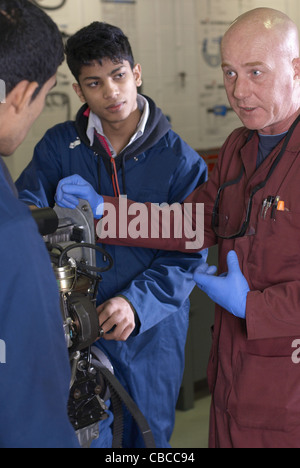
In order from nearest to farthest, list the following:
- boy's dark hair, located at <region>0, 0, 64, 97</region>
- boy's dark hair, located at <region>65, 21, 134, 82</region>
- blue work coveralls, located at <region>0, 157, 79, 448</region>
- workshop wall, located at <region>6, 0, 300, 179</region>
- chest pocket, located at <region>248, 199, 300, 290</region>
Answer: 1. blue work coveralls, located at <region>0, 157, 79, 448</region>
2. boy's dark hair, located at <region>0, 0, 64, 97</region>
3. chest pocket, located at <region>248, 199, 300, 290</region>
4. boy's dark hair, located at <region>65, 21, 134, 82</region>
5. workshop wall, located at <region>6, 0, 300, 179</region>

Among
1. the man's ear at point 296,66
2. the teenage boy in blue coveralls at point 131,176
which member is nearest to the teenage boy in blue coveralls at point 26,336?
the man's ear at point 296,66

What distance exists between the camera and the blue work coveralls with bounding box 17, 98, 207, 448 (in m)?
1.90

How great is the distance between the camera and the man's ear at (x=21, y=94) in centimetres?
102

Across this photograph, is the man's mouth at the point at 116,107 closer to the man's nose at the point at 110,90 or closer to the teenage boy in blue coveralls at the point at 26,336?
the man's nose at the point at 110,90

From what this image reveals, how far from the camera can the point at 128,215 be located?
176 centimetres

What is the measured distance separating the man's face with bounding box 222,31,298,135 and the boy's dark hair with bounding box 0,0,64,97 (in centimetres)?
55

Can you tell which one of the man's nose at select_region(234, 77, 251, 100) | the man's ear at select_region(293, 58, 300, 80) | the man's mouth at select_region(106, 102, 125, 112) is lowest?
the man's mouth at select_region(106, 102, 125, 112)

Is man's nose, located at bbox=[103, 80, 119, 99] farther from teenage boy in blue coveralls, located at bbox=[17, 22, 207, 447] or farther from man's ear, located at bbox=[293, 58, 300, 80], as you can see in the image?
man's ear, located at bbox=[293, 58, 300, 80]

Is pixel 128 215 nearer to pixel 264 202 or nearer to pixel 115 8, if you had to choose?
pixel 264 202

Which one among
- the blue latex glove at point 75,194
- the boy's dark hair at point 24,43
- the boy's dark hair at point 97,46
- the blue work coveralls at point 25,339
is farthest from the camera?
the boy's dark hair at point 97,46

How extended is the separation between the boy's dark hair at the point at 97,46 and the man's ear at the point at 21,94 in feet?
2.87

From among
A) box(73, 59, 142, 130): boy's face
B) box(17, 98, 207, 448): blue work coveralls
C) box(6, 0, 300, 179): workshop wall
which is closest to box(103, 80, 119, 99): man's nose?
box(73, 59, 142, 130): boy's face

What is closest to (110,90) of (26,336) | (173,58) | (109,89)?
(109,89)
